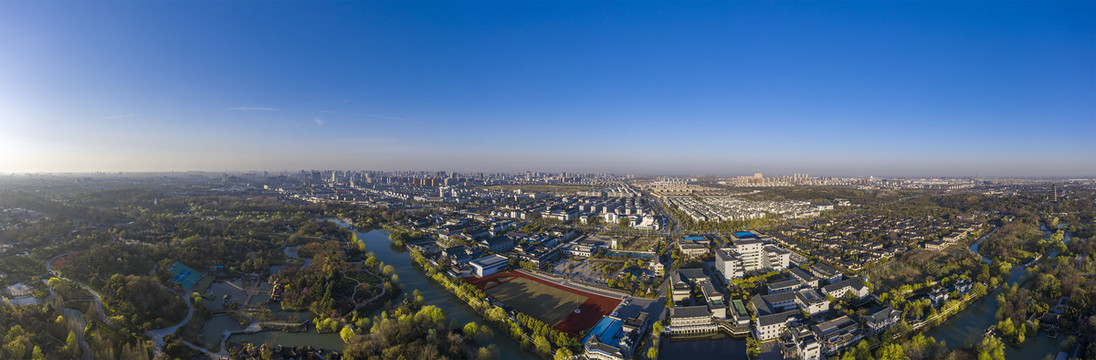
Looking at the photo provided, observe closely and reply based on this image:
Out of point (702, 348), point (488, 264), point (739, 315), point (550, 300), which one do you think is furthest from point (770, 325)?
point (488, 264)

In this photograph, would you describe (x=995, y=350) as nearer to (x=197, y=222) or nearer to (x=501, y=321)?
(x=501, y=321)

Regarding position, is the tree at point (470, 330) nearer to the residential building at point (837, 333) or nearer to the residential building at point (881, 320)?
the residential building at point (837, 333)

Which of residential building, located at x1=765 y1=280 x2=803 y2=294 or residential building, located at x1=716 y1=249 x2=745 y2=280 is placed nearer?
residential building, located at x1=765 y1=280 x2=803 y2=294

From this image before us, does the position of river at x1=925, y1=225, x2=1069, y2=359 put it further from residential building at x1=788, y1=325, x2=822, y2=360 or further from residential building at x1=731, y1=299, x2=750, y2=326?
residential building at x1=731, y1=299, x2=750, y2=326

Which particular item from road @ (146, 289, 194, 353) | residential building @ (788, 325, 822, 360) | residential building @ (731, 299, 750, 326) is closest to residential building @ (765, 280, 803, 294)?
residential building @ (731, 299, 750, 326)

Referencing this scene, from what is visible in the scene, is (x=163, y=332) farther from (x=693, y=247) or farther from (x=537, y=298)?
(x=693, y=247)

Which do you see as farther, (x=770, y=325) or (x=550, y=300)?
(x=550, y=300)
